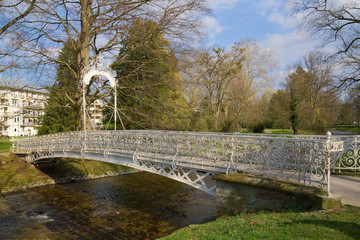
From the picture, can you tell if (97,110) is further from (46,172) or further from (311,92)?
(311,92)

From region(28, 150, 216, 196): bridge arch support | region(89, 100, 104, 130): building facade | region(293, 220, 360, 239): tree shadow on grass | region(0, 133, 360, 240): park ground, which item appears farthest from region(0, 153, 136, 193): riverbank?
region(293, 220, 360, 239): tree shadow on grass

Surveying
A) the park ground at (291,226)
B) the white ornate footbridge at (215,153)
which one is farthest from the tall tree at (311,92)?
the park ground at (291,226)

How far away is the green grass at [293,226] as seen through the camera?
481 cm

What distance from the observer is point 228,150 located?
27.3 ft

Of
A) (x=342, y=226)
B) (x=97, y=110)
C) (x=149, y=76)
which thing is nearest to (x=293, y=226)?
(x=342, y=226)

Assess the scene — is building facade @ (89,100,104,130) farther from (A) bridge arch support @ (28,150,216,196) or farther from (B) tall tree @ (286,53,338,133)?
(B) tall tree @ (286,53,338,133)

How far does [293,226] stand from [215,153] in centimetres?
392

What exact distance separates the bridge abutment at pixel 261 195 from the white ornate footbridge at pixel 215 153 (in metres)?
0.27

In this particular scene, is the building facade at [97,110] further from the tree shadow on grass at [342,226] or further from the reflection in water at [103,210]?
the tree shadow on grass at [342,226]

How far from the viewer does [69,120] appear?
27984 mm

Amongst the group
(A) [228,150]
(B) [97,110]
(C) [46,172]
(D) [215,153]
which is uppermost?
(B) [97,110]

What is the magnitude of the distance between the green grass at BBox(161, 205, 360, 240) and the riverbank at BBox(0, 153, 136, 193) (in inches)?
596

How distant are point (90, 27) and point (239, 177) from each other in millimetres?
15458

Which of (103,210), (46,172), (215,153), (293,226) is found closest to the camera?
(293,226)
